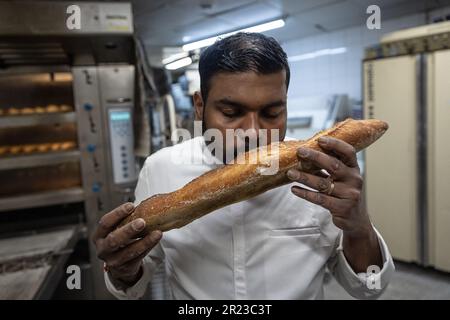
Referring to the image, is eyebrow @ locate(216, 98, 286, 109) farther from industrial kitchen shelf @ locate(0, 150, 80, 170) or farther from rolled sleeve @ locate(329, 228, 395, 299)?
industrial kitchen shelf @ locate(0, 150, 80, 170)

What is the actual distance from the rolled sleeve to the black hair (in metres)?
0.32

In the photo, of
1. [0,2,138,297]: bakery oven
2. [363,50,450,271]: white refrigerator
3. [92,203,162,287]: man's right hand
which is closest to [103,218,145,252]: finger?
[92,203,162,287]: man's right hand

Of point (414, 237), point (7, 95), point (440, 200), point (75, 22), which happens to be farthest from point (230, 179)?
point (7, 95)

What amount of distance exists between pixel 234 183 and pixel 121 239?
170mm

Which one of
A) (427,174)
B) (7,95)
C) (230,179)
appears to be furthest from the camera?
(7,95)

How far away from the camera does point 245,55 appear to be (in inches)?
17.2

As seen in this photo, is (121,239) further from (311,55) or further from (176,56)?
(311,55)

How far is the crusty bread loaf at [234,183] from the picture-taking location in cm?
40

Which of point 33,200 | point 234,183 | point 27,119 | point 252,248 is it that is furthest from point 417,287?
point 27,119

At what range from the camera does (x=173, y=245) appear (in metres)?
0.65

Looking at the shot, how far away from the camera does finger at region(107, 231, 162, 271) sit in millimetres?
416

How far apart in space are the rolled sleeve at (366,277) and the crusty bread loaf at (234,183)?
199mm
